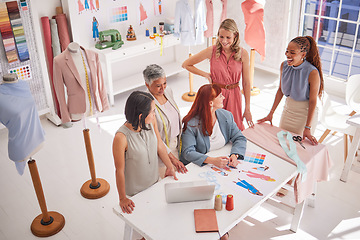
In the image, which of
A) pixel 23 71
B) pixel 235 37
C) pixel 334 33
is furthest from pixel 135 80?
pixel 334 33

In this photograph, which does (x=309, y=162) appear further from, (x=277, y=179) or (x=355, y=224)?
(x=355, y=224)

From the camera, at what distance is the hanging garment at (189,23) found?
574cm

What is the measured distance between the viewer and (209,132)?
309 centimetres

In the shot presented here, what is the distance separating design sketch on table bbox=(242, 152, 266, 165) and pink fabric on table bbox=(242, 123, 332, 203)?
4.3 inches

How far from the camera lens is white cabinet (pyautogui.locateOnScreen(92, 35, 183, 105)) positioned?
5695 millimetres

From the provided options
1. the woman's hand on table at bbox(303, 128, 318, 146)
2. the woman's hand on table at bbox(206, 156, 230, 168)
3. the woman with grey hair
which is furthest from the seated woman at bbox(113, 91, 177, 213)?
the woman's hand on table at bbox(303, 128, 318, 146)

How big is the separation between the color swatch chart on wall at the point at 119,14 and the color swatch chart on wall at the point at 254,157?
375cm

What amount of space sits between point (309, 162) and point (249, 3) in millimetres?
3096

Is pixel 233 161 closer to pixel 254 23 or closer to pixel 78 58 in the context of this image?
pixel 78 58

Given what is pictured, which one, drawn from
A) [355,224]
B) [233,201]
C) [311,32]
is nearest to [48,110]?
[233,201]

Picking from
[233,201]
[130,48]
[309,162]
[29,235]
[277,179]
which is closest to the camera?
[233,201]

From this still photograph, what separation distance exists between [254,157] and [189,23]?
3296mm

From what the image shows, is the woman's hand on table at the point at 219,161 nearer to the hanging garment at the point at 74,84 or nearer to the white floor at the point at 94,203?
the white floor at the point at 94,203

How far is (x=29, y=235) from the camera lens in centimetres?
353
